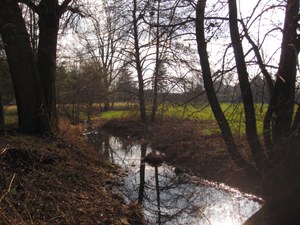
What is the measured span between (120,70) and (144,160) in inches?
459

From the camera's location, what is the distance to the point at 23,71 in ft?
42.6

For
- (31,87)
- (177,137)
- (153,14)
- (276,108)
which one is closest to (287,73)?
(276,108)

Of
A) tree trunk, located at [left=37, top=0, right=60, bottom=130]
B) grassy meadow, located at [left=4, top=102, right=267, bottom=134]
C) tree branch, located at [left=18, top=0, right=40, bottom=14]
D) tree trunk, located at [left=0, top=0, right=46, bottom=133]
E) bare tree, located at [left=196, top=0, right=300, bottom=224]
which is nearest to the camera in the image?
bare tree, located at [left=196, top=0, right=300, bottom=224]

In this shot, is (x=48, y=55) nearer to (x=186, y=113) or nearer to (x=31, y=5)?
(x=31, y=5)

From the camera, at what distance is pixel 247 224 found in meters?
8.85

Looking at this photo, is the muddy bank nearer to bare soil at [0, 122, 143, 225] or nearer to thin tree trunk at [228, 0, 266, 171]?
thin tree trunk at [228, 0, 266, 171]

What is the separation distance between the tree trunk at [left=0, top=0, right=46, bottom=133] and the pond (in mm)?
3745

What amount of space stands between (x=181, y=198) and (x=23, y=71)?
21.7 ft

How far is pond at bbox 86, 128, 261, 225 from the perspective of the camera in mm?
9386

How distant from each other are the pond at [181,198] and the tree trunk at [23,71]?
3.74 meters

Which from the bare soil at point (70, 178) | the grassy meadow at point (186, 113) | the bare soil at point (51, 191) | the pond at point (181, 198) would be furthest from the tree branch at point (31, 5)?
the pond at point (181, 198)

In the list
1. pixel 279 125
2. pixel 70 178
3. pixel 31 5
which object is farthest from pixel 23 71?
pixel 279 125

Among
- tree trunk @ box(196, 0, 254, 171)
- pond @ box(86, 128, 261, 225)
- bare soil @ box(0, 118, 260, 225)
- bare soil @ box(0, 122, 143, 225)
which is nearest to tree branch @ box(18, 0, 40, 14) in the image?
bare soil @ box(0, 118, 260, 225)

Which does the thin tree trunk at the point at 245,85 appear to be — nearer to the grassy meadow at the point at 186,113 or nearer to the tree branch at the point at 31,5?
the grassy meadow at the point at 186,113
